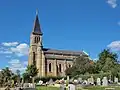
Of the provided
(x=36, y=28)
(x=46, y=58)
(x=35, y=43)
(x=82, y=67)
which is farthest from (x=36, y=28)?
(x=82, y=67)

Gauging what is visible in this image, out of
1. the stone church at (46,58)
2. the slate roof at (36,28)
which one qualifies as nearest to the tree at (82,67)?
the stone church at (46,58)

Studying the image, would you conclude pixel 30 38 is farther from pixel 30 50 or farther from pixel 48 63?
pixel 48 63

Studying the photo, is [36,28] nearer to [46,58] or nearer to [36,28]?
[36,28]

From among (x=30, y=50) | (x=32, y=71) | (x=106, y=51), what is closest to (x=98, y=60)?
(x=106, y=51)

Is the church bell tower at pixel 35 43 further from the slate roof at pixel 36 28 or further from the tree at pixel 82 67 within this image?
the tree at pixel 82 67

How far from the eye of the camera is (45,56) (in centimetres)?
12756

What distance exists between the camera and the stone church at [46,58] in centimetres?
12525

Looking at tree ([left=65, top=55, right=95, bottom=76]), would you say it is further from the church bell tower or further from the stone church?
the church bell tower

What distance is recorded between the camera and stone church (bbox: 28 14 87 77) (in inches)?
4931

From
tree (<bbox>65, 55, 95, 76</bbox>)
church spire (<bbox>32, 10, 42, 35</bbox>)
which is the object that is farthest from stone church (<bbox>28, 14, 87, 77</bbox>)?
tree (<bbox>65, 55, 95, 76</bbox>)

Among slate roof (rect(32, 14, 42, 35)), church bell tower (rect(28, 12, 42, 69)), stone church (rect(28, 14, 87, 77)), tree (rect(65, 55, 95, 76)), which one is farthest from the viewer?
slate roof (rect(32, 14, 42, 35))

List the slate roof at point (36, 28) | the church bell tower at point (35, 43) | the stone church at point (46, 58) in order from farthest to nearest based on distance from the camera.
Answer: the slate roof at point (36, 28) < the church bell tower at point (35, 43) < the stone church at point (46, 58)

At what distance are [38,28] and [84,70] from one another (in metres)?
54.8

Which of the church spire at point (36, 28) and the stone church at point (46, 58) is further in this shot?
the church spire at point (36, 28)
